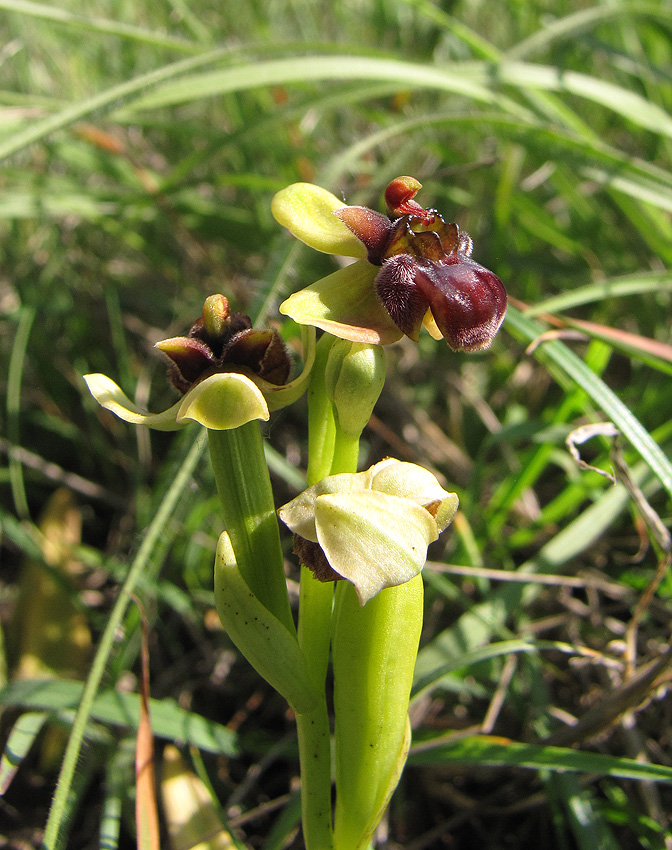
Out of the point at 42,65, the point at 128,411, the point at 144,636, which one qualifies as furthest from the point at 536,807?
the point at 42,65

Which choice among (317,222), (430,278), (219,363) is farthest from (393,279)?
(219,363)

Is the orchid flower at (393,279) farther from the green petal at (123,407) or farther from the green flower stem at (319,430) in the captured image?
the green petal at (123,407)

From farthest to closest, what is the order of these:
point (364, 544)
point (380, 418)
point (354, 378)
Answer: point (380, 418) → point (354, 378) → point (364, 544)

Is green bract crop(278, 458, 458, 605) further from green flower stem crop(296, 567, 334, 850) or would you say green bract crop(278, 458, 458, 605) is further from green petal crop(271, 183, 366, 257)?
green petal crop(271, 183, 366, 257)

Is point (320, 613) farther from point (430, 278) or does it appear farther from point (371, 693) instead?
point (430, 278)

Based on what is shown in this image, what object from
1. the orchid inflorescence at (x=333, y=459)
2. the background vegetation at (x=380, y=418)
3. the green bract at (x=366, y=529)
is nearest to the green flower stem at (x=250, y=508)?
the orchid inflorescence at (x=333, y=459)

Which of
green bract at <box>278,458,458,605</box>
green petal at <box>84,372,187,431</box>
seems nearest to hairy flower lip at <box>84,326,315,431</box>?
green petal at <box>84,372,187,431</box>
